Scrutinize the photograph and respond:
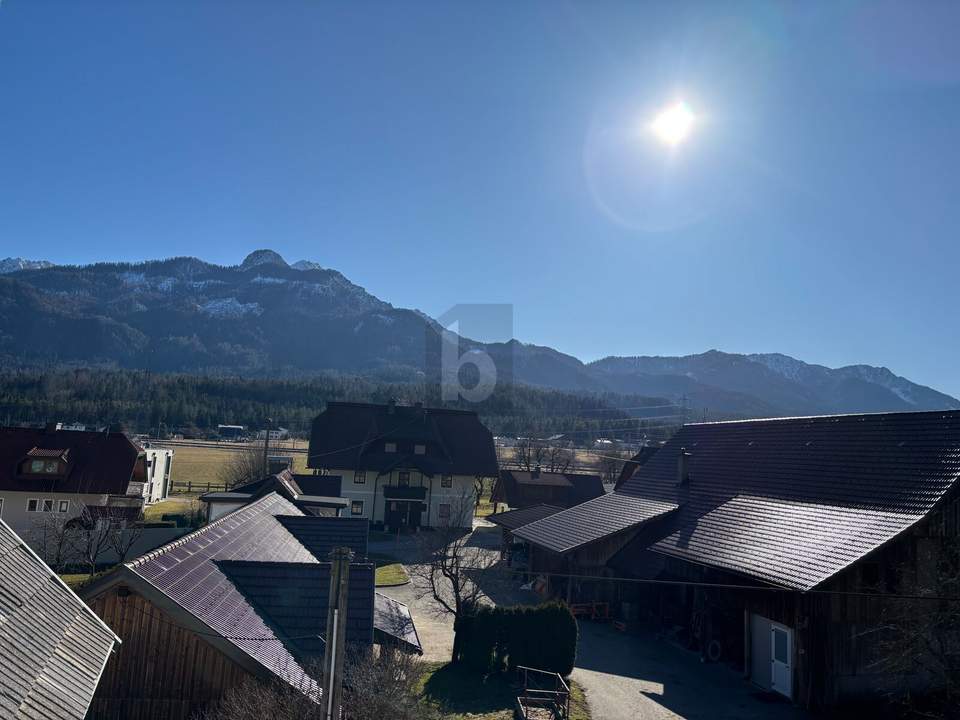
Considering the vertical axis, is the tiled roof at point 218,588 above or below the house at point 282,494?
above

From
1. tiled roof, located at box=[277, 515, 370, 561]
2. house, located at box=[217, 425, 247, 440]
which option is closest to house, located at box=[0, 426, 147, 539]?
tiled roof, located at box=[277, 515, 370, 561]

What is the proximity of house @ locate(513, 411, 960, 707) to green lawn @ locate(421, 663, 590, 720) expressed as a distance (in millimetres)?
4577

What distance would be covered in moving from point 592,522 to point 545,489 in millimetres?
26122

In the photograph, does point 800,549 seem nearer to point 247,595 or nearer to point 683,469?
point 683,469

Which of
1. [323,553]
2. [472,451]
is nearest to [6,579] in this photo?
[323,553]

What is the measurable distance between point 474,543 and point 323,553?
2468cm

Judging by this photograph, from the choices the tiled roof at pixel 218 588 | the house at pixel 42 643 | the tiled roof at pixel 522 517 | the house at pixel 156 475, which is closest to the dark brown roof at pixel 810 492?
the tiled roof at pixel 522 517

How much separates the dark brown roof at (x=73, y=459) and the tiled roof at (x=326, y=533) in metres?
26.9

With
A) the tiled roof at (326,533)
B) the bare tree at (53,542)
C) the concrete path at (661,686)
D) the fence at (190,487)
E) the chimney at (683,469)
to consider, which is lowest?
the fence at (190,487)

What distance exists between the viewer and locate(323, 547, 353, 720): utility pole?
7.09 m

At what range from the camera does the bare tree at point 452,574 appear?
68.4 feet

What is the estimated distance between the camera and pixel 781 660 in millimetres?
17969

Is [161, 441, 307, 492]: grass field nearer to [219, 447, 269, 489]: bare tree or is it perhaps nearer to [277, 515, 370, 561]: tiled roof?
[219, 447, 269, 489]: bare tree

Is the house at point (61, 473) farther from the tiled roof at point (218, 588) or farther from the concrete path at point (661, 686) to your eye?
the concrete path at point (661, 686)
